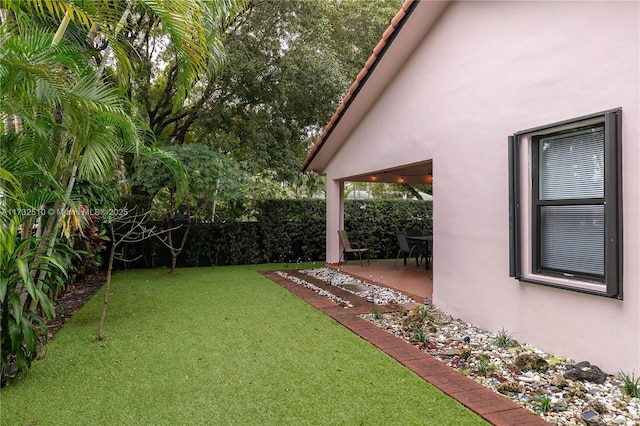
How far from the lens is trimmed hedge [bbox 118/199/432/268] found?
13.2 meters

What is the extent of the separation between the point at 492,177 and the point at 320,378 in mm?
3640

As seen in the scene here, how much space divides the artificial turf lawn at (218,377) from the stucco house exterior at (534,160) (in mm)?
1929

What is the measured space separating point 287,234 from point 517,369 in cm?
1016

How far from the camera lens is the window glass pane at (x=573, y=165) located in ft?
14.9

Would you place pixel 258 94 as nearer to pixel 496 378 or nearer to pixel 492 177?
pixel 492 177

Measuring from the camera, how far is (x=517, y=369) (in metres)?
4.59

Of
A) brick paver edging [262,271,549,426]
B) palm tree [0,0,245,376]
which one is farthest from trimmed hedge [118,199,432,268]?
palm tree [0,0,245,376]

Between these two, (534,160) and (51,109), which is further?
(534,160)

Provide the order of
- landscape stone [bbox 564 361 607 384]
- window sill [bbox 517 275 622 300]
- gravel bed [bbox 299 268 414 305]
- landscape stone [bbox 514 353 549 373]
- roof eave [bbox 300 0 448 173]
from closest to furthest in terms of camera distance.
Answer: landscape stone [bbox 564 361 607 384], window sill [bbox 517 275 622 300], landscape stone [bbox 514 353 549 373], roof eave [bbox 300 0 448 173], gravel bed [bbox 299 268 414 305]

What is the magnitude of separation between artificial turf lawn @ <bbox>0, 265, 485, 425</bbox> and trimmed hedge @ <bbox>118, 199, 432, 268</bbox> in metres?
5.78

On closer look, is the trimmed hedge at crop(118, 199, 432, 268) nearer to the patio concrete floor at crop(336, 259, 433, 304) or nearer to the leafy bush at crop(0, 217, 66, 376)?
the patio concrete floor at crop(336, 259, 433, 304)

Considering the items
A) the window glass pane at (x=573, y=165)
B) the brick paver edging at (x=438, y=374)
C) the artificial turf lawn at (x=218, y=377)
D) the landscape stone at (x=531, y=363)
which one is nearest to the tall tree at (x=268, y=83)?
the brick paver edging at (x=438, y=374)

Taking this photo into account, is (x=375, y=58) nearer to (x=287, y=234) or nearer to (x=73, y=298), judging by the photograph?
(x=287, y=234)

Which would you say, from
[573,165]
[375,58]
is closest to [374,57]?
[375,58]
